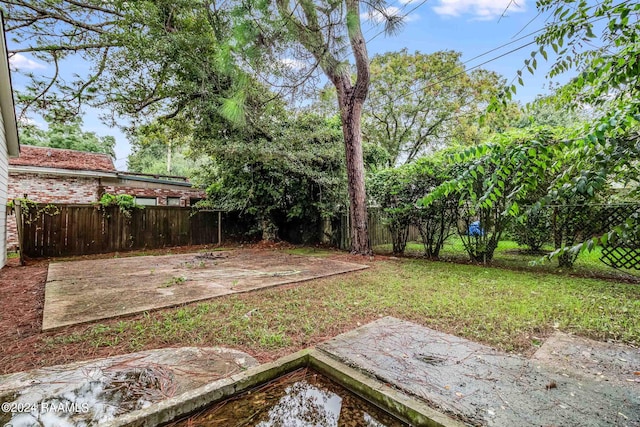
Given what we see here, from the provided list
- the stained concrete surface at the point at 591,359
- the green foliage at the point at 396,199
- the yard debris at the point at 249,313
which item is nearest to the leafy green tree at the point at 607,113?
the stained concrete surface at the point at 591,359

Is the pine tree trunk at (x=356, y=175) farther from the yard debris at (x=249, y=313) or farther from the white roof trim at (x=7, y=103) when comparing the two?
the white roof trim at (x=7, y=103)

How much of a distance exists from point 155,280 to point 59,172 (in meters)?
8.16

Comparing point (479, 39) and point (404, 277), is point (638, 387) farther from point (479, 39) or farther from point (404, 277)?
point (479, 39)

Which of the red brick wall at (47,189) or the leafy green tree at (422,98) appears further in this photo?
the leafy green tree at (422,98)

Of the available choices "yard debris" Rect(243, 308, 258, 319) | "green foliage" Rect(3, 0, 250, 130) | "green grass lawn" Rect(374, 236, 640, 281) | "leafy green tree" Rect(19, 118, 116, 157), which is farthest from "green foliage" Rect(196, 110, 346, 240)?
"leafy green tree" Rect(19, 118, 116, 157)

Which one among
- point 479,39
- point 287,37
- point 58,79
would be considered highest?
point 479,39

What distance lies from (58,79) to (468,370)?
1060 centimetres

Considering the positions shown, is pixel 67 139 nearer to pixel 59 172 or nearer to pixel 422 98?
pixel 59 172

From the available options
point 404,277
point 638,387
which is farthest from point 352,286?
point 638,387

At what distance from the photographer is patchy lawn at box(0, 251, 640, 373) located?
2.38 metres

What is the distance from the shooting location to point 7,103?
5.75m

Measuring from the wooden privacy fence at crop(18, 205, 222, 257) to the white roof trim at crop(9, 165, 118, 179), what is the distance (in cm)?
328

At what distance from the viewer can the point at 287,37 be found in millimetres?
4254

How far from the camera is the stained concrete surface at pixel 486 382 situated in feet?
4.99
